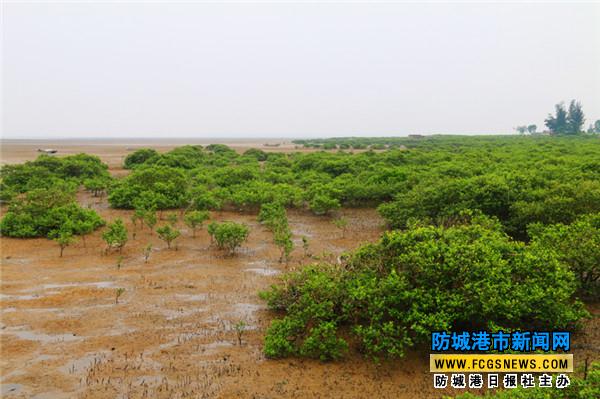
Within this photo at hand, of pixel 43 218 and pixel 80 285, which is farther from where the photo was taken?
pixel 43 218

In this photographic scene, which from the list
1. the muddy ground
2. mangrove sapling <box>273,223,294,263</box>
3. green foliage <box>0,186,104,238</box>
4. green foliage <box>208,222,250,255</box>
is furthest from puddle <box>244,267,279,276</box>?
green foliage <box>0,186,104,238</box>

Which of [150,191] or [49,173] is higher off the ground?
[49,173]

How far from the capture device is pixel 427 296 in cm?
616

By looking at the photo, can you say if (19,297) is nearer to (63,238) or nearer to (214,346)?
(63,238)

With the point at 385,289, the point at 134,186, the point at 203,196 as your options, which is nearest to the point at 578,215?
the point at 385,289

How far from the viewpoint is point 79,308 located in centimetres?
809

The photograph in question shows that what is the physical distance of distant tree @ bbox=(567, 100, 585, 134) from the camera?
82500 mm

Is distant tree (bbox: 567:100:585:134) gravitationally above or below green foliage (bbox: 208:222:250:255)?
above

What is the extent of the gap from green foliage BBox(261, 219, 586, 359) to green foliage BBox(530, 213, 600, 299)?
89 cm

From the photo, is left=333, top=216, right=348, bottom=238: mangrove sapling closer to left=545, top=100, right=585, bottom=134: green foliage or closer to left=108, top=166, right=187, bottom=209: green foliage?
left=108, top=166, right=187, bottom=209: green foliage

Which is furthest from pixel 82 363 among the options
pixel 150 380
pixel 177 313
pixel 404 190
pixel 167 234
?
pixel 404 190

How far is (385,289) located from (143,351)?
12.8 feet

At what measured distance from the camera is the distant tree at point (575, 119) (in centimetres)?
8250

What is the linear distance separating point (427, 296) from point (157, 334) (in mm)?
4511
